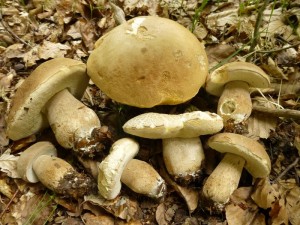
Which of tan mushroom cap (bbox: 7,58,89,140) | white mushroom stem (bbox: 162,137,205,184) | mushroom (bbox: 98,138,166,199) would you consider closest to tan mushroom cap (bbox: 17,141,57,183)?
tan mushroom cap (bbox: 7,58,89,140)

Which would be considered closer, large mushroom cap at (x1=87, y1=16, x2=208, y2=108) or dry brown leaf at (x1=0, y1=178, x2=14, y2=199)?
large mushroom cap at (x1=87, y1=16, x2=208, y2=108)

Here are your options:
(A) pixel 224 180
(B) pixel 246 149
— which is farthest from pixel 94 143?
(B) pixel 246 149

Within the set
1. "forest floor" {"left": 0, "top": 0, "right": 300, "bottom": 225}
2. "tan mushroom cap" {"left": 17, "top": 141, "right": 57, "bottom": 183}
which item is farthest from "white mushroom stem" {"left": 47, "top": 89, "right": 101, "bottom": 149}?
"forest floor" {"left": 0, "top": 0, "right": 300, "bottom": 225}

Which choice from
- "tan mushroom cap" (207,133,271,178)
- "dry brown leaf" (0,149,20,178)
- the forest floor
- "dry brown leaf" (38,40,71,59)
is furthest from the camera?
"dry brown leaf" (38,40,71,59)

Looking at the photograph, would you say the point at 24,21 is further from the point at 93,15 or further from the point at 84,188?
the point at 84,188

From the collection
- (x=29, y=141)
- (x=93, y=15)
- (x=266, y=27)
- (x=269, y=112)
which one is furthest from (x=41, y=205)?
(x=266, y=27)

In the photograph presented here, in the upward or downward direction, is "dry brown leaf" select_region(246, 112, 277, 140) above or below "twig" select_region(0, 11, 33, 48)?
below

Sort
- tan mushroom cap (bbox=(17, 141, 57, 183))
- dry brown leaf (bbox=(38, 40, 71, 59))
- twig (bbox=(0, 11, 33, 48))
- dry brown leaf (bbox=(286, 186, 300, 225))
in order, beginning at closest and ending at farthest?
dry brown leaf (bbox=(286, 186, 300, 225)) → tan mushroom cap (bbox=(17, 141, 57, 183)) → dry brown leaf (bbox=(38, 40, 71, 59)) → twig (bbox=(0, 11, 33, 48))

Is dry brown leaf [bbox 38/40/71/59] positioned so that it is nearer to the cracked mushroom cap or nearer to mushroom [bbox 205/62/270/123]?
the cracked mushroom cap

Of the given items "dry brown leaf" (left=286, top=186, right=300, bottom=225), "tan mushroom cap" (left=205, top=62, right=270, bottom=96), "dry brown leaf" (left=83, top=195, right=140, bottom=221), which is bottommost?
"dry brown leaf" (left=83, top=195, right=140, bottom=221)
